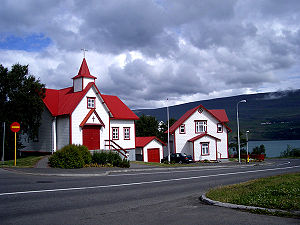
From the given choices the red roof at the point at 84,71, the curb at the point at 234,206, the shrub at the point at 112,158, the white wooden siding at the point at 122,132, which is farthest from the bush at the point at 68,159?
the curb at the point at 234,206

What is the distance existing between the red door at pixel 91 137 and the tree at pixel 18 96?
4.62 metres

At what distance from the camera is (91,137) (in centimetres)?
3170

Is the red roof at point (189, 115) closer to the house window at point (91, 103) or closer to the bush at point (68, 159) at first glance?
the house window at point (91, 103)

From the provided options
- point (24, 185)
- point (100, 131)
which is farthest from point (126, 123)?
point (24, 185)

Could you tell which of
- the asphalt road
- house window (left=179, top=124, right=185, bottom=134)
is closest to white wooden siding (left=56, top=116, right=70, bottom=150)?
the asphalt road

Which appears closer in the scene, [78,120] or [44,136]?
[78,120]

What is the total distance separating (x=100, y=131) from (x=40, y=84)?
7.27 m

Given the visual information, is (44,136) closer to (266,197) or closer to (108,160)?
(108,160)

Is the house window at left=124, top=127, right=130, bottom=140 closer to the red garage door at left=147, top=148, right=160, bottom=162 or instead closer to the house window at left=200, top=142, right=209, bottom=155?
the red garage door at left=147, top=148, right=160, bottom=162

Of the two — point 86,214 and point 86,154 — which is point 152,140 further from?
point 86,214

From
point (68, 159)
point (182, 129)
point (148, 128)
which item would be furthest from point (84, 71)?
point (148, 128)

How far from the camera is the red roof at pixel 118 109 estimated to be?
37125 mm

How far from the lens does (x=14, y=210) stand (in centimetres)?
941

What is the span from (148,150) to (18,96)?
18.3 m
